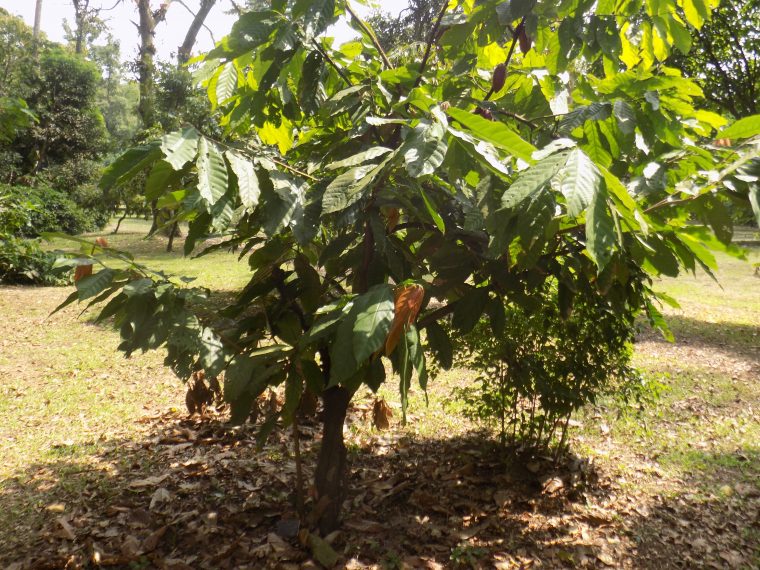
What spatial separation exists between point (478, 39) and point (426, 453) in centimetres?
264

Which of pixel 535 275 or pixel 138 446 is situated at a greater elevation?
pixel 535 275

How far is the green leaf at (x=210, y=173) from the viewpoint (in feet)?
4.58

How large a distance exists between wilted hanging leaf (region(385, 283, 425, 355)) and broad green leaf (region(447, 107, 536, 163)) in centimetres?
42

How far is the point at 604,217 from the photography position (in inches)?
44.2

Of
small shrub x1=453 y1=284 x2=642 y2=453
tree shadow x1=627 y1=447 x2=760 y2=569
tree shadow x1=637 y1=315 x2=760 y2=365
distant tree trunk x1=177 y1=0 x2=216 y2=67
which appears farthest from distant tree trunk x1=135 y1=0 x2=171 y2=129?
tree shadow x1=627 y1=447 x2=760 y2=569

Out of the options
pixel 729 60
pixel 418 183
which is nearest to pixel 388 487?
pixel 418 183

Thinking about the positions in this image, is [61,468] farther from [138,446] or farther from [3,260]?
[3,260]

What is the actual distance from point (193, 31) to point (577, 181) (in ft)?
66.7

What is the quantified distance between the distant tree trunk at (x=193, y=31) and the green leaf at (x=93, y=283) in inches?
713

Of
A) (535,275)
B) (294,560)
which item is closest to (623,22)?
(535,275)

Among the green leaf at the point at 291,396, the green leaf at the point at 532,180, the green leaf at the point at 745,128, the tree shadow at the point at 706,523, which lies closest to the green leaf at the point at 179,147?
the green leaf at the point at 532,180

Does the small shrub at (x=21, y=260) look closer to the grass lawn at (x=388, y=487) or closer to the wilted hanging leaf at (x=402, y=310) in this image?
the grass lawn at (x=388, y=487)

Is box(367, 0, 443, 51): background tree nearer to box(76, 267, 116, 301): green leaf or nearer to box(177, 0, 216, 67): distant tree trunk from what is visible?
box(177, 0, 216, 67): distant tree trunk

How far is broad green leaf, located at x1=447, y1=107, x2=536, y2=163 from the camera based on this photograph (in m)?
1.27
